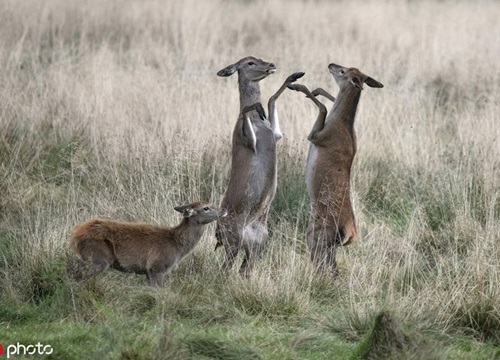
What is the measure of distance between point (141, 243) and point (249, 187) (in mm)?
1160

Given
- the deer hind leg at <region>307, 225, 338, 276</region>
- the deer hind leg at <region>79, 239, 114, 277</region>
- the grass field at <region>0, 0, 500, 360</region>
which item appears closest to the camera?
the grass field at <region>0, 0, 500, 360</region>

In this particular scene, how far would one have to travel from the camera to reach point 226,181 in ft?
35.1

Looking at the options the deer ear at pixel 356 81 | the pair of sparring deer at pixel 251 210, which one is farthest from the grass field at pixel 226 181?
the deer ear at pixel 356 81

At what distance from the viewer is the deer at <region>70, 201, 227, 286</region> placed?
8.09 meters

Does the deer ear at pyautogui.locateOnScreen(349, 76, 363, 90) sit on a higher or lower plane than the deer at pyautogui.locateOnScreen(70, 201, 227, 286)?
higher

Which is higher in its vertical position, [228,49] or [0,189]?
[228,49]

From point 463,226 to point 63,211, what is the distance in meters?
3.47

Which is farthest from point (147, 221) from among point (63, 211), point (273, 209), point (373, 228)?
point (373, 228)

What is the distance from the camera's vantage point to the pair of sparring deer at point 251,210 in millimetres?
8250

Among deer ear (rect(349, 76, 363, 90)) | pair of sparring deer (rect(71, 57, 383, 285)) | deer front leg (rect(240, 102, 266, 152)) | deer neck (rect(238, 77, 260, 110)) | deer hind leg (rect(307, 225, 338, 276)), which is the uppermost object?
deer ear (rect(349, 76, 363, 90))

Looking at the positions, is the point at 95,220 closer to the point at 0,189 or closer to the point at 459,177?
the point at 0,189

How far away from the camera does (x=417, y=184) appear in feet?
35.8

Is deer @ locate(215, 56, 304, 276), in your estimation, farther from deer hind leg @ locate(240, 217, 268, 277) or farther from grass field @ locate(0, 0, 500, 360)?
grass field @ locate(0, 0, 500, 360)

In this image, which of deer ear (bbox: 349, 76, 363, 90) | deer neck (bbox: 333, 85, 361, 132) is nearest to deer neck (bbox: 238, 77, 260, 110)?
deer neck (bbox: 333, 85, 361, 132)
